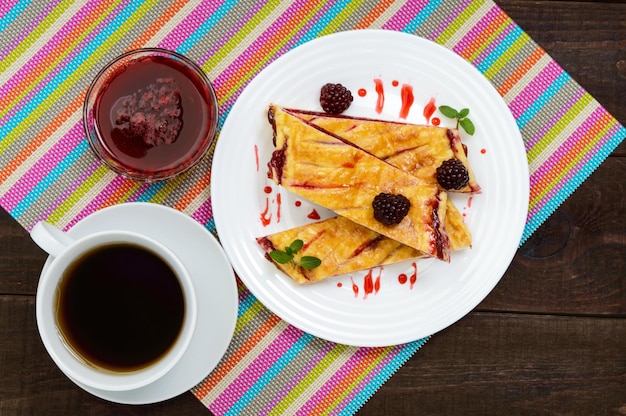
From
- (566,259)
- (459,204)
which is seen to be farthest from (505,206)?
(566,259)

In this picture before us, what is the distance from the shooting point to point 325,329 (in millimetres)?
2336

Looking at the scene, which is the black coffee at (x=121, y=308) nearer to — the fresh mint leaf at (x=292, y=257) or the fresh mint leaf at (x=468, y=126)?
the fresh mint leaf at (x=292, y=257)

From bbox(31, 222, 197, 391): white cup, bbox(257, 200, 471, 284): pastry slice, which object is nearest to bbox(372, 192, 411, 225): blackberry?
bbox(257, 200, 471, 284): pastry slice

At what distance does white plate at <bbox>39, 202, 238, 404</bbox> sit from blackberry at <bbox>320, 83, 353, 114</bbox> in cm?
55

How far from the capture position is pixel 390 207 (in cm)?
213

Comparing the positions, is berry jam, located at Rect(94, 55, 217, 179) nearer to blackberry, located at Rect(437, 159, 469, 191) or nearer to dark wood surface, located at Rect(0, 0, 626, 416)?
dark wood surface, located at Rect(0, 0, 626, 416)

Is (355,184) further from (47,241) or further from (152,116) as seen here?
(47,241)

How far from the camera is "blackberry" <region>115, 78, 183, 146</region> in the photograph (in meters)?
2.18

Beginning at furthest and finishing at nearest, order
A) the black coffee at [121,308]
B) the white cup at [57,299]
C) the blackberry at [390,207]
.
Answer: the blackberry at [390,207], the black coffee at [121,308], the white cup at [57,299]

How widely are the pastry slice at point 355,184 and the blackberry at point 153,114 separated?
0.34m

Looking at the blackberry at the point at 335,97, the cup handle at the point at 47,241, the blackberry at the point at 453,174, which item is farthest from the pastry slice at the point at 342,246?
the cup handle at the point at 47,241

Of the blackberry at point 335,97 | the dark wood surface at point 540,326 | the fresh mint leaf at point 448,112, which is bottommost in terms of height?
the dark wood surface at point 540,326

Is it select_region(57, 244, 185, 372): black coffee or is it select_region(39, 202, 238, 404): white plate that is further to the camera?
select_region(39, 202, 238, 404): white plate

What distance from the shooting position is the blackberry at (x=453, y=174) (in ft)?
7.23
